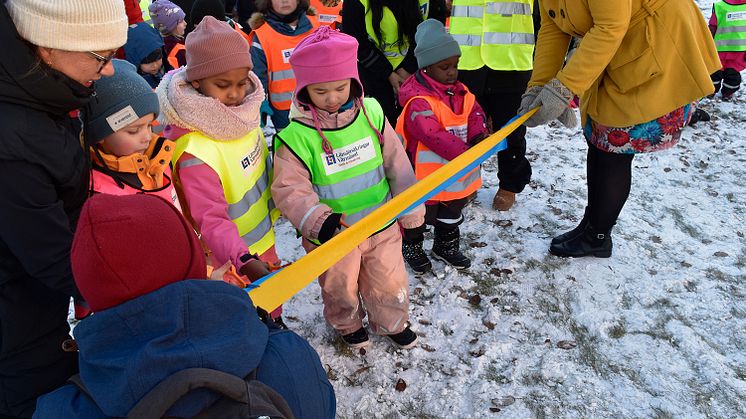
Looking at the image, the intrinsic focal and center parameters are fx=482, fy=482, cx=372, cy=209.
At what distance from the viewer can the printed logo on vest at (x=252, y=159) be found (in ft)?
8.87

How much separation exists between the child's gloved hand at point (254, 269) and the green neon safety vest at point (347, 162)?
770 millimetres

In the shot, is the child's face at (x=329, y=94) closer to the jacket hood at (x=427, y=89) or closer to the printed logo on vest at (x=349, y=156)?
the printed logo on vest at (x=349, y=156)

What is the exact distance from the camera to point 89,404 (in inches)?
43.8

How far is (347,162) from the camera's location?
113 inches

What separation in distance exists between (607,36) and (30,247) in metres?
3.25

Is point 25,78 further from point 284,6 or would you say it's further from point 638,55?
point 284,6

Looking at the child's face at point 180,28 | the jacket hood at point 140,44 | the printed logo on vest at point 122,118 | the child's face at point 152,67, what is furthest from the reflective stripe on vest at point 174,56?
the printed logo on vest at point 122,118

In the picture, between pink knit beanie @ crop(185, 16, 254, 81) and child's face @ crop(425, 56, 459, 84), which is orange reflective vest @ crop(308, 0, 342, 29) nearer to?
child's face @ crop(425, 56, 459, 84)

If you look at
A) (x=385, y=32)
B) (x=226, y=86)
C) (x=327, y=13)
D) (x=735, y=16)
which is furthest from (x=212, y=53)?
(x=735, y=16)

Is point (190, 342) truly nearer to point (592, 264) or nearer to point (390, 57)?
point (592, 264)

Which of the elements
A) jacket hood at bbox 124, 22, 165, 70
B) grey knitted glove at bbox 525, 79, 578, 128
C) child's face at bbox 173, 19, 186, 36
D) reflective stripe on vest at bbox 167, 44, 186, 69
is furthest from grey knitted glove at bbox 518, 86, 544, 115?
child's face at bbox 173, 19, 186, 36

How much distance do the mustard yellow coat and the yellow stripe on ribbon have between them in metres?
0.79

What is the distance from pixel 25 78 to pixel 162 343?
1.22 m

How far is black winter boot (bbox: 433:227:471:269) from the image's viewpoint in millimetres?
4141
